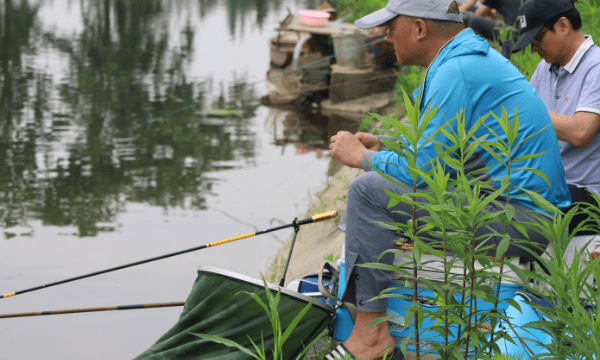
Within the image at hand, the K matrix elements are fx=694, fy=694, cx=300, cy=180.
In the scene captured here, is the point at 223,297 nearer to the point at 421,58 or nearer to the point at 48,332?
the point at 421,58

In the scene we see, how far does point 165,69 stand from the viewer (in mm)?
13688

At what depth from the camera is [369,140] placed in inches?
118

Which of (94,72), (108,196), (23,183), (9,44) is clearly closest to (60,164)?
(23,183)

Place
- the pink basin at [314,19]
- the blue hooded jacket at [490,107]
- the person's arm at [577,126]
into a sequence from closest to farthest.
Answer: the blue hooded jacket at [490,107] < the person's arm at [577,126] < the pink basin at [314,19]

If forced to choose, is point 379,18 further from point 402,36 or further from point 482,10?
point 482,10

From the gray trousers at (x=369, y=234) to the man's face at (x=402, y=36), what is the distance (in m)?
0.55

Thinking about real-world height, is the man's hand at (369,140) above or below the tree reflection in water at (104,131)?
above

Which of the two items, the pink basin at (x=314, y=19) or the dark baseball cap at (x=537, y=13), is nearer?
the dark baseball cap at (x=537, y=13)

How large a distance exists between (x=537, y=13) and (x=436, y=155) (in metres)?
1.09

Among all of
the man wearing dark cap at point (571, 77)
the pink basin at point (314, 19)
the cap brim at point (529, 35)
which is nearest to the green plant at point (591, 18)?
the man wearing dark cap at point (571, 77)

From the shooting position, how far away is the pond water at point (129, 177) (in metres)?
5.04

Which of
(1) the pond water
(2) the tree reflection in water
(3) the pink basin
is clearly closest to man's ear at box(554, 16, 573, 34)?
(1) the pond water

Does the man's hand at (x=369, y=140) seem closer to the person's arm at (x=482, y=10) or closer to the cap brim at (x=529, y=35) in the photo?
the cap brim at (x=529, y=35)

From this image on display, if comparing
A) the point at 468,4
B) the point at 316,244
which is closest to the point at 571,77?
the point at 316,244
